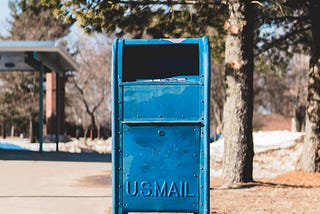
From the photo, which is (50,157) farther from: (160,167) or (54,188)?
(160,167)

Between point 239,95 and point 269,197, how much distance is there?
7.81 ft

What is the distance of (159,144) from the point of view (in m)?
5.85

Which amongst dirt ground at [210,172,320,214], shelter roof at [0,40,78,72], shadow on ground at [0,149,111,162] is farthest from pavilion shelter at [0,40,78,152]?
dirt ground at [210,172,320,214]

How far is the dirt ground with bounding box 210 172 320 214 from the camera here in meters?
8.12

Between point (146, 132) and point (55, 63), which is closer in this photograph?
point (146, 132)

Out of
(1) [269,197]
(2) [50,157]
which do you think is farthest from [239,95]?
(2) [50,157]

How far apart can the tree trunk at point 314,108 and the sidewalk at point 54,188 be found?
513 cm

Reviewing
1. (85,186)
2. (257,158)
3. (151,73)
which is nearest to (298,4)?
(257,158)

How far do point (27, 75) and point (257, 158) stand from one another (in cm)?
2237

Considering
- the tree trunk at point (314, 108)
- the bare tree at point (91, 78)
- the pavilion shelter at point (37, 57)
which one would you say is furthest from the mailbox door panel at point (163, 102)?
the bare tree at point (91, 78)

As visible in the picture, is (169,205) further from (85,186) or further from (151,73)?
(85,186)

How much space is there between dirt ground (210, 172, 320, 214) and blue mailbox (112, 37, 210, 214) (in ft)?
6.86

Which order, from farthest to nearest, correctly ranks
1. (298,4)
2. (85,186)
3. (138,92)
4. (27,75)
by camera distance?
(27,75) < (298,4) < (85,186) < (138,92)

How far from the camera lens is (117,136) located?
19.1 ft
